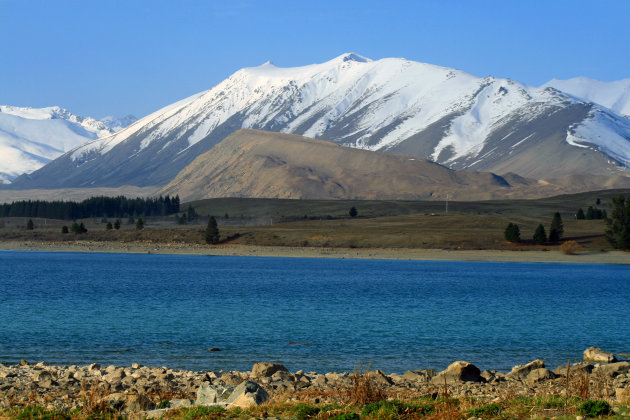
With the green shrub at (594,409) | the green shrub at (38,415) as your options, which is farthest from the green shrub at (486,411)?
the green shrub at (38,415)

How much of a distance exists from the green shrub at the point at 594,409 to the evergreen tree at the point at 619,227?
5013 inches

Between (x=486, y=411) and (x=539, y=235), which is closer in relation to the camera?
(x=486, y=411)

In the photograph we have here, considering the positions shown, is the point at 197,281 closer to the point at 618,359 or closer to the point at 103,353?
the point at 103,353

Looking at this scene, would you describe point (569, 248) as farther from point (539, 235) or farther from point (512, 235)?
point (512, 235)

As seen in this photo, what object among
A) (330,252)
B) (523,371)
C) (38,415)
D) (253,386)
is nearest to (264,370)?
(253,386)

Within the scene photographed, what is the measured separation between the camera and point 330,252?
495 feet

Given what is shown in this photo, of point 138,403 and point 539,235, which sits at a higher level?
point 539,235

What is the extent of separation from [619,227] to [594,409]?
12937cm

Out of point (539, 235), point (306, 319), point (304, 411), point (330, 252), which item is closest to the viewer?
point (304, 411)

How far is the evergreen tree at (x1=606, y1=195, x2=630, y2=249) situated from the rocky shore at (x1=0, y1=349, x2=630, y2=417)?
377 ft

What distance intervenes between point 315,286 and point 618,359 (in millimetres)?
49553

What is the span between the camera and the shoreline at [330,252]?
138500mm

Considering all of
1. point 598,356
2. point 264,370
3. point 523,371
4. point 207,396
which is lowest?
point 598,356

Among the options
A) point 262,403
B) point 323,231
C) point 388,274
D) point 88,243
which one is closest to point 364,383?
point 262,403
